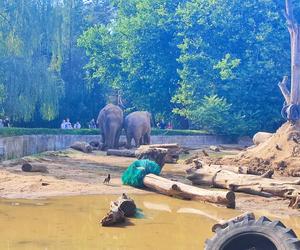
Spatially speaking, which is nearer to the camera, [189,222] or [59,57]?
[189,222]

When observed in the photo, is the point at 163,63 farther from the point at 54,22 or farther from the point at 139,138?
the point at 54,22

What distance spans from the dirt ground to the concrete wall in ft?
5.03

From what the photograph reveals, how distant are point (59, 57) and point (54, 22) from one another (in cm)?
152

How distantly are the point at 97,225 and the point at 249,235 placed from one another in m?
3.14

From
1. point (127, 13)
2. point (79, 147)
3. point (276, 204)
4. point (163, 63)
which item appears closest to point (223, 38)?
point (163, 63)

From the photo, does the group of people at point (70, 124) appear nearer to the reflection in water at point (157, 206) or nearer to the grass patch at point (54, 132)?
the grass patch at point (54, 132)

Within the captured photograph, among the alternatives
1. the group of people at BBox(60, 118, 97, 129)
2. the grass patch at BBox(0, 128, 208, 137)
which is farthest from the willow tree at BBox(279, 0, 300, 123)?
the group of people at BBox(60, 118, 97, 129)

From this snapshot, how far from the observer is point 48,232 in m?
7.93

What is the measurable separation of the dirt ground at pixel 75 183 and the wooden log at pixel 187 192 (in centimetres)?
31

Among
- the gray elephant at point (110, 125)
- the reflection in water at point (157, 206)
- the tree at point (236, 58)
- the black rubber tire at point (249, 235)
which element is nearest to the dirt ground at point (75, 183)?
the reflection in water at point (157, 206)

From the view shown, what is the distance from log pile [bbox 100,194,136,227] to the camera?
8.55 meters

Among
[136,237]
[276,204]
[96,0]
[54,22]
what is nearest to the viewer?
[136,237]

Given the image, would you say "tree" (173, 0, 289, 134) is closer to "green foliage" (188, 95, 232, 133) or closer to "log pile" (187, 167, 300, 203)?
"green foliage" (188, 95, 232, 133)

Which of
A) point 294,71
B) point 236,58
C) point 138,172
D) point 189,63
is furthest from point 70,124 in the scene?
point 138,172
